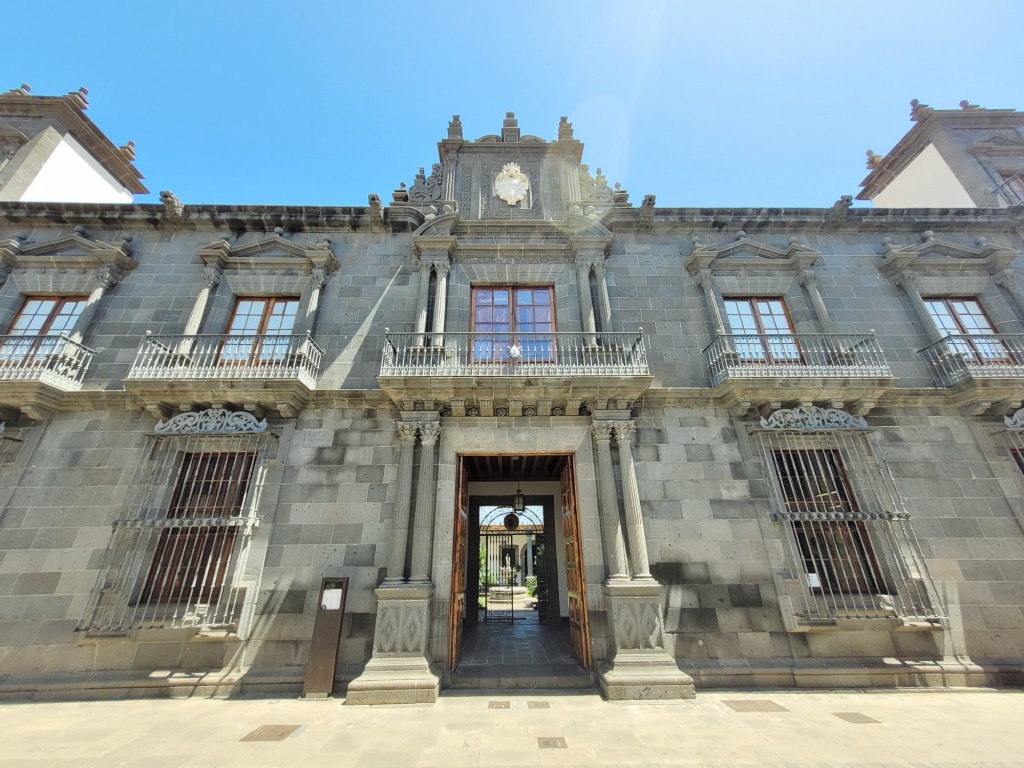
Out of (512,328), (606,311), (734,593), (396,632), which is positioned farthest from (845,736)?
(512,328)

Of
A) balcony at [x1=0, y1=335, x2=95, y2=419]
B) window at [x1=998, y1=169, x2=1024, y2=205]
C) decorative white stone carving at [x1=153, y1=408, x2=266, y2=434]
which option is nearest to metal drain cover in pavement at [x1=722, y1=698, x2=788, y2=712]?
decorative white stone carving at [x1=153, y1=408, x2=266, y2=434]

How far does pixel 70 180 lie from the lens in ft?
36.9

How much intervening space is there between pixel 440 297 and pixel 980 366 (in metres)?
10.6

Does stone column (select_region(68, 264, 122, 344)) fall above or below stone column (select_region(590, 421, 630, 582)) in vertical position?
above

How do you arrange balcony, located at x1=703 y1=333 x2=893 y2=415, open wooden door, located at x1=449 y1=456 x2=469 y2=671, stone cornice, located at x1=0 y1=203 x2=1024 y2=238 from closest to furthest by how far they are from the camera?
open wooden door, located at x1=449 y1=456 x2=469 y2=671, balcony, located at x1=703 y1=333 x2=893 y2=415, stone cornice, located at x1=0 y1=203 x2=1024 y2=238

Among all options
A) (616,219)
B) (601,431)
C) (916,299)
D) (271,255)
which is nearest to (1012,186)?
(916,299)

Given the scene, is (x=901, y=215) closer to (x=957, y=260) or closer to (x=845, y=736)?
(x=957, y=260)

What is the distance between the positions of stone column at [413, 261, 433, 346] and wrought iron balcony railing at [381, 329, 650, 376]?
1.7 inches

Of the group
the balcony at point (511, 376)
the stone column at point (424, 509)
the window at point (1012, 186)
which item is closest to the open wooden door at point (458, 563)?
the stone column at point (424, 509)

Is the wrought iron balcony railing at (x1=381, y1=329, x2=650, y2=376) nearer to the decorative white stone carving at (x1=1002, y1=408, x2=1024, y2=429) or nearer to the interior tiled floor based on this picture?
the interior tiled floor

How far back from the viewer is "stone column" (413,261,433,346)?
7820 mm

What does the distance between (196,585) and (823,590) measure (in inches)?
393

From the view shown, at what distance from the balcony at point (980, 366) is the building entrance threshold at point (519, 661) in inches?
336

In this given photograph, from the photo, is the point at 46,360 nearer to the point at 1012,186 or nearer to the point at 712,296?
the point at 712,296
